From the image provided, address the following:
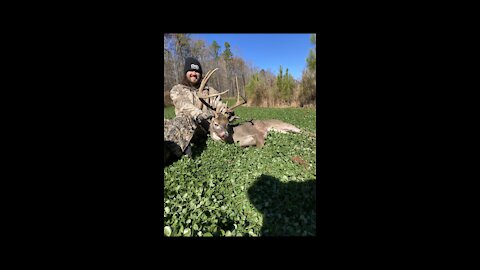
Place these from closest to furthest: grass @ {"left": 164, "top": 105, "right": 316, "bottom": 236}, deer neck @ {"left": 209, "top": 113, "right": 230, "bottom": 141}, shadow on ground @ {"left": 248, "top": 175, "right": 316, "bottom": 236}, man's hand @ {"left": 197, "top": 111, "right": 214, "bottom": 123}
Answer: grass @ {"left": 164, "top": 105, "right": 316, "bottom": 236} < shadow on ground @ {"left": 248, "top": 175, "right": 316, "bottom": 236} < man's hand @ {"left": 197, "top": 111, "right": 214, "bottom": 123} < deer neck @ {"left": 209, "top": 113, "right": 230, "bottom": 141}

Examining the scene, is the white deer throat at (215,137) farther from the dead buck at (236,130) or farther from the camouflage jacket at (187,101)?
the camouflage jacket at (187,101)

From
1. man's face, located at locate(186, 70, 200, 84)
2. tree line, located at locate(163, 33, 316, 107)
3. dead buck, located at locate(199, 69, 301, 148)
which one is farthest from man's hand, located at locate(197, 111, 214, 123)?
tree line, located at locate(163, 33, 316, 107)

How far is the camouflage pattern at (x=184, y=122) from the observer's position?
3814 mm

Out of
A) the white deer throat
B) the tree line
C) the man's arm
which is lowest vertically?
the white deer throat

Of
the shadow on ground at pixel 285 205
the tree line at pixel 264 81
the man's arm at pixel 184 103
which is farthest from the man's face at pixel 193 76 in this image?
the tree line at pixel 264 81

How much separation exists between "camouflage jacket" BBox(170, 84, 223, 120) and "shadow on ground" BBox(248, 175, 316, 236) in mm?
2552

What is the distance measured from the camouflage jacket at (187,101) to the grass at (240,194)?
3.43ft

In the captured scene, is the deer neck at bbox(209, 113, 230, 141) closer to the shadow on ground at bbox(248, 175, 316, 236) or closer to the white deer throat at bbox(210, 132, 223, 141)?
the white deer throat at bbox(210, 132, 223, 141)

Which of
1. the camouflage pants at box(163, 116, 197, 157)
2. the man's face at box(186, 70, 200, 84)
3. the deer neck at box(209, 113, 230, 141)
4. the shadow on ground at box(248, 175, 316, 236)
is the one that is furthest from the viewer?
the man's face at box(186, 70, 200, 84)

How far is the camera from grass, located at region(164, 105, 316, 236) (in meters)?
2.17

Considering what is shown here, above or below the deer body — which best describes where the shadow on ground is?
below

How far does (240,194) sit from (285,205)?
2.05 ft

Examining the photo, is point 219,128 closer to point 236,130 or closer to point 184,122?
point 236,130
